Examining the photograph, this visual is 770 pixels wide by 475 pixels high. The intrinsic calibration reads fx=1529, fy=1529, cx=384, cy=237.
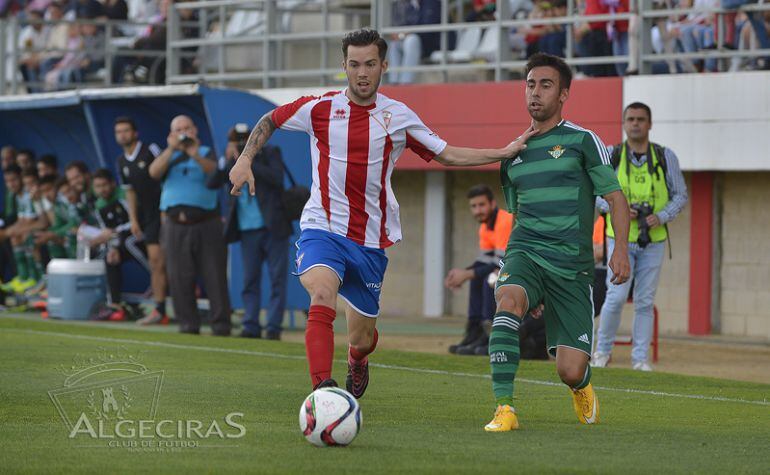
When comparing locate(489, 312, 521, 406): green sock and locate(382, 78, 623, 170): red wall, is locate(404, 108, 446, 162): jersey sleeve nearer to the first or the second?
locate(489, 312, 521, 406): green sock

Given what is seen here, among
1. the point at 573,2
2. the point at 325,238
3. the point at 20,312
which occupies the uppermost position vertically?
the point at 573,2

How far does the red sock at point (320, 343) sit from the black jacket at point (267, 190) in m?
7.98

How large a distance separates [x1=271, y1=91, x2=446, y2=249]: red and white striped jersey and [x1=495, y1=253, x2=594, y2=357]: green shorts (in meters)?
0.97

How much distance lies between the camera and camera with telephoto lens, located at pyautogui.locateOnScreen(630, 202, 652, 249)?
13539 mm

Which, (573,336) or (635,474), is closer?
(635,474)

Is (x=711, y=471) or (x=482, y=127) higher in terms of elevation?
(x=482, y=127)

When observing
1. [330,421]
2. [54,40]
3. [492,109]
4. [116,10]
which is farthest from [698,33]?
[54,40]

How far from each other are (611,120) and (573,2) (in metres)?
2.43

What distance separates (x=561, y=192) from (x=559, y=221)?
17cm

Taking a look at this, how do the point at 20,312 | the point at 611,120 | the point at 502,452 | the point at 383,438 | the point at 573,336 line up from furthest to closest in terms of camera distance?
the point at 20,312, the point at 611,120, the point at 573,336, the point at 383,438, the point at 502,452

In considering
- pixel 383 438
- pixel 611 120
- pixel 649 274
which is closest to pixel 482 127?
pixel 611 120

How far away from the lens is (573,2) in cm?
2019

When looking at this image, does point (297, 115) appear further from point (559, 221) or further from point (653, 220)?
point (653, 220)

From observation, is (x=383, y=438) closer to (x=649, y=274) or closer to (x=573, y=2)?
(x=649, y=274)
